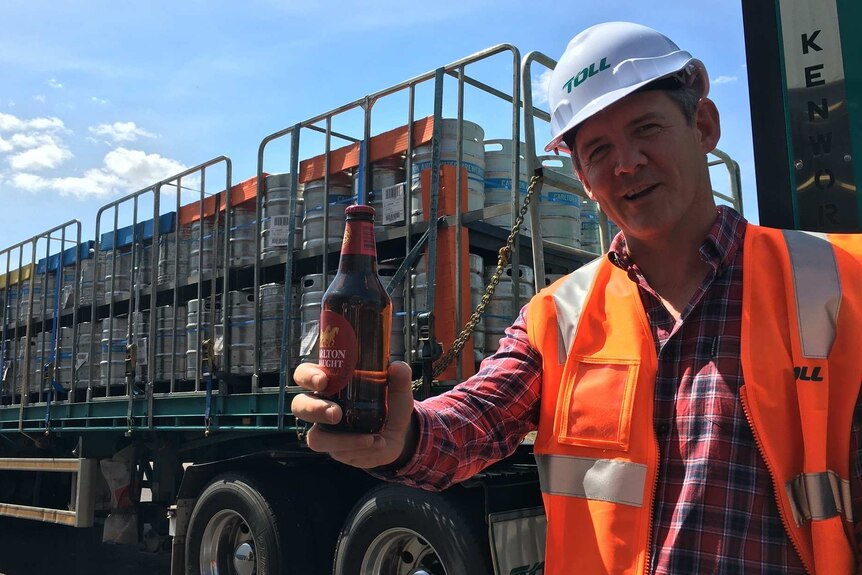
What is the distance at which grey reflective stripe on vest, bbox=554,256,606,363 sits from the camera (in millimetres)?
1818

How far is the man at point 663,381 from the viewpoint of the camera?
1.45 m

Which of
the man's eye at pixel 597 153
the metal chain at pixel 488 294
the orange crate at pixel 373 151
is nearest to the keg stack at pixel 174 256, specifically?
the orange crate at pixel 373 151

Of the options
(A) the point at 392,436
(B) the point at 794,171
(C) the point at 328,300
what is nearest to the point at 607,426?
(A) the point at 392,436

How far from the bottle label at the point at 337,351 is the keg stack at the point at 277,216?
3223mm

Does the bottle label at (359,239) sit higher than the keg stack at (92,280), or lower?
lower

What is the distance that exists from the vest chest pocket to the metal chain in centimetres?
153

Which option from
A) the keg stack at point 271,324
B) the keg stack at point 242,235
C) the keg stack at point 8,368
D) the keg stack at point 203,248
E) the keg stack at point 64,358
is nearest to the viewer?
the keg stack at point 271,324

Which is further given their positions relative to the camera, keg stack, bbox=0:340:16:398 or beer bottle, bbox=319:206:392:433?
keg stack, bbox=0:340:16:398

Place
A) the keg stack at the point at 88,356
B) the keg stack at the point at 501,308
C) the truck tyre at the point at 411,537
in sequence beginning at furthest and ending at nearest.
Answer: the keg stack at the point at 88,356 → the keg stack at the point at 501,308 → the truck tyre at the point at 411,537

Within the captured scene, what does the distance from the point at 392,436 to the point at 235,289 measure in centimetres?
370

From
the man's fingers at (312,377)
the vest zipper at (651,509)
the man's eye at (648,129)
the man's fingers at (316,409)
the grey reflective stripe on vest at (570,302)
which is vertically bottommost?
the vest zipper at (651,509)

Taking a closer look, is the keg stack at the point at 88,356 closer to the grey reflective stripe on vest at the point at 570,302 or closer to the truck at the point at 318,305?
the truck at the point at 318,305

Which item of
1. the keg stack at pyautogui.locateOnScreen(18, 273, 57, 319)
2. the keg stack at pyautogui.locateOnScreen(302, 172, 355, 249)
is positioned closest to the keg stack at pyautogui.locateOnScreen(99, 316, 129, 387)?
the keg stack at pyautogui.locateOnScreen(18, 273, 57, 319)

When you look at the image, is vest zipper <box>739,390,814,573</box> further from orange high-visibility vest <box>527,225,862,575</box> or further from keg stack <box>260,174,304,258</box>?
keg stack <box>260,174,304,258</box>
